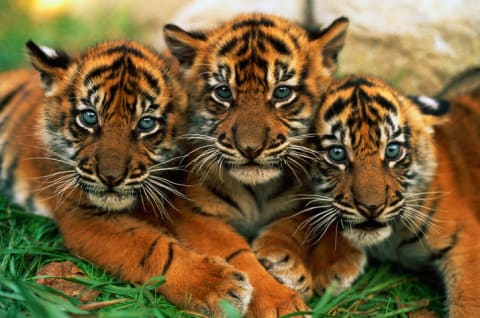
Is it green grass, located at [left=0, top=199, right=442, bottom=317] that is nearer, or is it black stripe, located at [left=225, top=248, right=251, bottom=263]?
green grass, located at [left=0, top=199, right=442, bottom=317]

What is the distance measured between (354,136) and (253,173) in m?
0.55

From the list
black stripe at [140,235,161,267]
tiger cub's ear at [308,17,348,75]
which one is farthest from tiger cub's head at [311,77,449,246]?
black stripe at [140,235,161,267]

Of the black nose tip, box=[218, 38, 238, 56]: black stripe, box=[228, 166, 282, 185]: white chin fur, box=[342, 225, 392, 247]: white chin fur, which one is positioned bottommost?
box=[342, 225, 392, 247]: white chin fur

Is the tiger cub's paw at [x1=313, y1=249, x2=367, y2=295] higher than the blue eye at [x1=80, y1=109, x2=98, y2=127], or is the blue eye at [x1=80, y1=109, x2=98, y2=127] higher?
the blue eye at [x1=80, y1=109, x2=98, y2=127]

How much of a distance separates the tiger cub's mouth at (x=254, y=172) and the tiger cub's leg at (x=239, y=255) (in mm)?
424

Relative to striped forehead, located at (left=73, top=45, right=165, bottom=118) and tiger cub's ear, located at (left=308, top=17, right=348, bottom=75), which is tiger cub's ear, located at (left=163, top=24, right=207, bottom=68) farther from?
tiger cub's ear, located at (left=308, top=17, right=348, bottom=75)

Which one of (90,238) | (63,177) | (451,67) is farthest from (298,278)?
(451,67)

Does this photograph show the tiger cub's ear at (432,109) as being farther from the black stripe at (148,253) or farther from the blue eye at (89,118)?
the blue eye at (89,118)

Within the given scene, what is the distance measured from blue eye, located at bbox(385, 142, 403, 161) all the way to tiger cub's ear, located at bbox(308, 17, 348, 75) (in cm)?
69

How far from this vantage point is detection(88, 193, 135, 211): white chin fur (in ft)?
10.9

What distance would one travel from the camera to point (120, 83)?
3371mm

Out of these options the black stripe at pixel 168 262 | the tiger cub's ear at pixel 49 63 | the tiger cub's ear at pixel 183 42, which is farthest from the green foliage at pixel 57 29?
the black stripe at pixel 168 262

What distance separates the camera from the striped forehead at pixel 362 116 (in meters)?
3.28

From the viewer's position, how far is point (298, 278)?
3.52 meters
